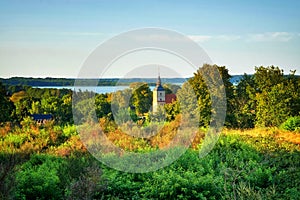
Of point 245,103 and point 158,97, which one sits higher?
point 158,97

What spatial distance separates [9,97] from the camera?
977cm

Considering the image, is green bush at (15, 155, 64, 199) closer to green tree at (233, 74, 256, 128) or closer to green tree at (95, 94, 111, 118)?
green tree at (95, 94, 111, 118)

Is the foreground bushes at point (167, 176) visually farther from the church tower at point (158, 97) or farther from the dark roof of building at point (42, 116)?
the church tower at point (158, 97)

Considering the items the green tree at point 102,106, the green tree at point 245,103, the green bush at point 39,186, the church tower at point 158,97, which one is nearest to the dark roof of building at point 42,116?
the green tree at point 102,106

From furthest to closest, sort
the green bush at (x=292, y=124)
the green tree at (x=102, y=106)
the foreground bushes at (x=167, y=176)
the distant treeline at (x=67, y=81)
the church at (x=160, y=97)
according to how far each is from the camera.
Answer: the green bush at (x=292, y=124) < the church at (x=160, y=97) < the green tree at (x=102, y=106) < the distant treeline at (x=67, y=81) < the foreground bushes at (x=167, y=176)

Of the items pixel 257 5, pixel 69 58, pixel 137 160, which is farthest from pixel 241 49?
pixel 137 160

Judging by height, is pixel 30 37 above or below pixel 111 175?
above

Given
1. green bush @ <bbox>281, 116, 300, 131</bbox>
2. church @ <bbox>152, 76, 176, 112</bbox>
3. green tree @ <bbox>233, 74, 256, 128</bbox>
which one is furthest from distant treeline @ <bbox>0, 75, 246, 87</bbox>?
Answer: green tree @ <bbox>233, 74, 256, 128</bbox>

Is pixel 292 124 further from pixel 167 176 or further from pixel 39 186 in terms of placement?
pixel 39 186

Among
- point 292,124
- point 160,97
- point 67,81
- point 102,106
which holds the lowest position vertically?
point 292,124

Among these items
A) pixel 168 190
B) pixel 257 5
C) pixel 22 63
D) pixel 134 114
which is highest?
pixel 257 5

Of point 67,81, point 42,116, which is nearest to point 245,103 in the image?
point 67,81

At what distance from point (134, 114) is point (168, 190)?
13.4ft

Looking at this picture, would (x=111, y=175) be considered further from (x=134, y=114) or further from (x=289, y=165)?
(x=134, y=114)
